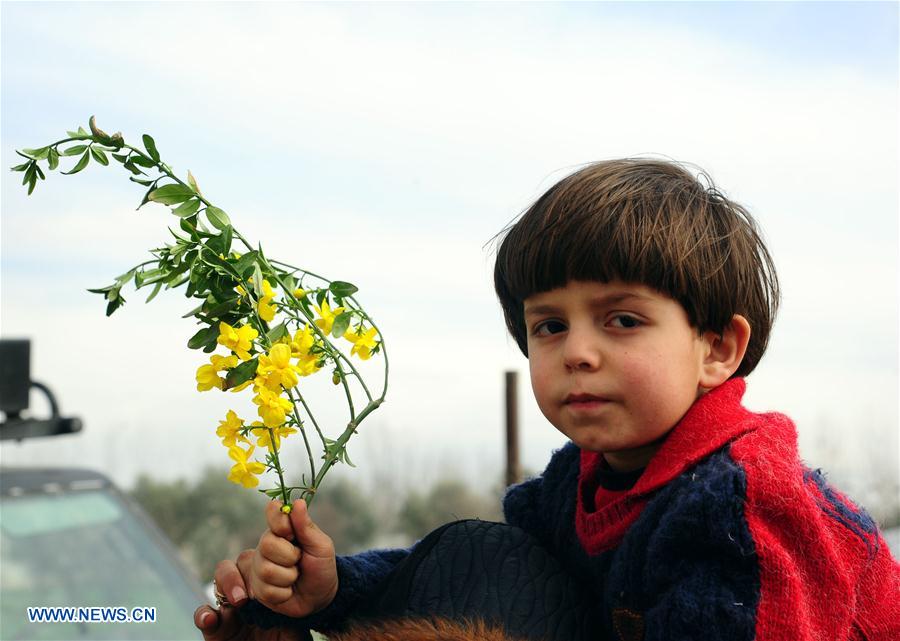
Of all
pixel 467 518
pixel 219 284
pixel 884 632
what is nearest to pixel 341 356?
pixel 219 284

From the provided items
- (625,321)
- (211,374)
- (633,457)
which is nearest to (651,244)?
(625,321)

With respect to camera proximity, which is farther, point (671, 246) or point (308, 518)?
point (671, 246)

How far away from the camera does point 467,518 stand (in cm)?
171

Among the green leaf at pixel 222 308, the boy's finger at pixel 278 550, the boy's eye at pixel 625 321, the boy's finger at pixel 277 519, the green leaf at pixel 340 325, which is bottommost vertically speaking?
the boy's finger at pixel 278 550

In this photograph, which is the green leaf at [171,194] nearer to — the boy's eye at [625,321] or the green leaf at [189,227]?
the green leaf at [189,227]

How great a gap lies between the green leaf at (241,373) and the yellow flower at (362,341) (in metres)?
A: 0.19

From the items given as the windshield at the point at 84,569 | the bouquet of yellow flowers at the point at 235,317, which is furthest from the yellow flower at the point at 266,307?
the windshield at the point at 84,569

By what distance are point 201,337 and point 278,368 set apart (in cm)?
15

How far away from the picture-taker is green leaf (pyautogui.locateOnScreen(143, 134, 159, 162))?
163 cm

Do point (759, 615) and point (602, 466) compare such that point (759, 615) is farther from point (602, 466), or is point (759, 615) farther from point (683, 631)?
point (602, 466)

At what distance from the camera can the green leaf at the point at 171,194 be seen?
1.62m

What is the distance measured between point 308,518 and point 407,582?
0.19m

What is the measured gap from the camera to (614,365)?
1.64 m

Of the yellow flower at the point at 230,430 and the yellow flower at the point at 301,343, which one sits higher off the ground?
the yellow flower at the point at 301,343
